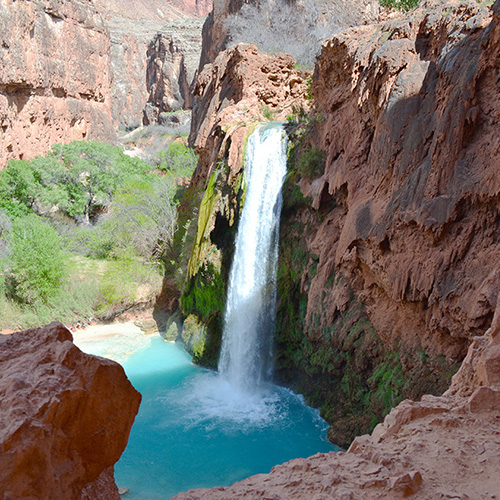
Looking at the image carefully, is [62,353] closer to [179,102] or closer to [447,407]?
[447,407]

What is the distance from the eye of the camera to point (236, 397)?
34.8 feet

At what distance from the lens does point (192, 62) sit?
1773 inches

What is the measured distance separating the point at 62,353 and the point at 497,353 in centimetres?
324

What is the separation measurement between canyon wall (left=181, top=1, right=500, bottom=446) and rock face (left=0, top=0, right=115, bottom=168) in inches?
622

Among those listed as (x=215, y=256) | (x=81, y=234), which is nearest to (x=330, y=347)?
(x=215, y=256)

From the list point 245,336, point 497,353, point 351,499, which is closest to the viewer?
point 351,499

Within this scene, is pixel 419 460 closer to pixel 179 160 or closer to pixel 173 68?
pixel 179 160

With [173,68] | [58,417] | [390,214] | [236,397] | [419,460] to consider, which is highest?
[173,68]

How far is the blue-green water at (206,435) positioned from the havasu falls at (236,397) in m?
0.02

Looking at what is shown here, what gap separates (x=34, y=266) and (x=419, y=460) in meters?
14.6

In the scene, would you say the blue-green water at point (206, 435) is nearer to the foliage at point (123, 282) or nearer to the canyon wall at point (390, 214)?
the canyon wall at point (390, 214)

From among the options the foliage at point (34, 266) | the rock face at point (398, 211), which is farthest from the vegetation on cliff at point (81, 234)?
the rock face at point (398, 211)

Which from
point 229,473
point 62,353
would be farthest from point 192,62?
point 62,353

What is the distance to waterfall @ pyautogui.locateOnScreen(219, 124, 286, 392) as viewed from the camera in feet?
37.6
